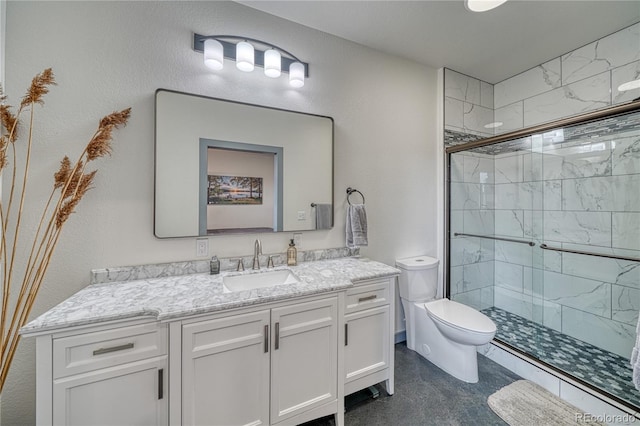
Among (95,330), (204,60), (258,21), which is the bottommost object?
(95,330)

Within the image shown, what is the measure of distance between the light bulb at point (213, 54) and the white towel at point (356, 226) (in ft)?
4.34

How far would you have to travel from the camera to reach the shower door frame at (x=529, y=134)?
1.43m

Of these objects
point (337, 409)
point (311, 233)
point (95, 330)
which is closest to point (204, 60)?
point (311, 233)

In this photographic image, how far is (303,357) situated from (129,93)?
1766mm

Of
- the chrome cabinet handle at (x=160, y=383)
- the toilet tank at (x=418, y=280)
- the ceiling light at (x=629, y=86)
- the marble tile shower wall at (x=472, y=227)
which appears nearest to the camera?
the chrome cabinet handle at (x=160, y=383)

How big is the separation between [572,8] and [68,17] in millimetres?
3152

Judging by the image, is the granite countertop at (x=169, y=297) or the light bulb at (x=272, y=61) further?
the light bulb at (x=272, y=61)

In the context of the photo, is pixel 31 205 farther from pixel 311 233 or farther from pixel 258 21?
pixel 258 21

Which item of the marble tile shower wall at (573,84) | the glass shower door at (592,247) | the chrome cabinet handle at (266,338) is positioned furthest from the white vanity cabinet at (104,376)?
the marble tile shower wall at (573,84)

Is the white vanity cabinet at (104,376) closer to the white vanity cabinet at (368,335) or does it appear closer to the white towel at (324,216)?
the white vanity cabinet at (368,335)

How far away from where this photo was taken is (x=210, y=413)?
1129 millimetres

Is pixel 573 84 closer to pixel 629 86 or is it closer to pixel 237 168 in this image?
pixel 629 86

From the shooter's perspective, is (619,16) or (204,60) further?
(619,16)

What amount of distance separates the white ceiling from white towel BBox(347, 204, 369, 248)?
138 centimetres
